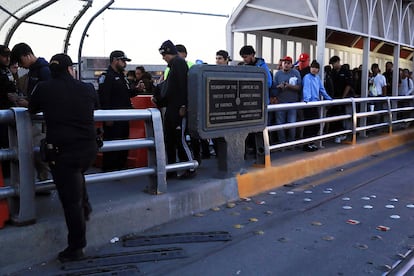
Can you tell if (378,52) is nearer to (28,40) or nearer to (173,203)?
(28,40)

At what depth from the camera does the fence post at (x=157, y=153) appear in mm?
4840

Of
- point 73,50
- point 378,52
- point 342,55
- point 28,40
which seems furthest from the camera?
point 378,52

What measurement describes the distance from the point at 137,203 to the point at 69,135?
4.01ft

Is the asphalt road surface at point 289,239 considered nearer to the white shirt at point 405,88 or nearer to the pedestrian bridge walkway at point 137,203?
the pedestrian bridge walkway at point 137,203

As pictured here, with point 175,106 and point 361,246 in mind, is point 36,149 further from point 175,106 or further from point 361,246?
point 361,246

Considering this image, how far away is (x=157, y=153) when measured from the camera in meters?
4.84

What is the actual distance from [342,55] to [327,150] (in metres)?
7.98

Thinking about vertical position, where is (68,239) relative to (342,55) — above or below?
below

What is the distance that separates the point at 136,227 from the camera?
14.9ft

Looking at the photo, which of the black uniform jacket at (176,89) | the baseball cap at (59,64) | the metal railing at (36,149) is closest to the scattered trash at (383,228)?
the metal railing at (36,149)

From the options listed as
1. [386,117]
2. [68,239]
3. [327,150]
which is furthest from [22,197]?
[386,117]

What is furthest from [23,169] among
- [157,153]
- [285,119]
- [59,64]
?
[285,119]

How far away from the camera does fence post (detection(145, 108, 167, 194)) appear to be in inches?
191

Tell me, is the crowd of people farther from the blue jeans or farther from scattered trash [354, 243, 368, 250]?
scattered trash [354, 243, 368, 250]
